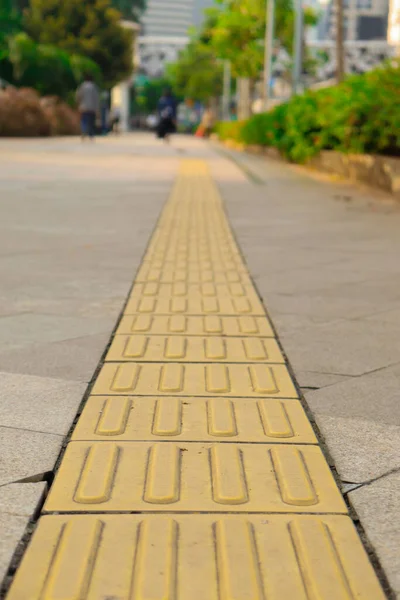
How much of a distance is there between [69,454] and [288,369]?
1160mm

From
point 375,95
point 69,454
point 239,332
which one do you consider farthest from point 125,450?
point 375,95

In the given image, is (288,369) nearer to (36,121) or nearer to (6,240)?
(6,240)

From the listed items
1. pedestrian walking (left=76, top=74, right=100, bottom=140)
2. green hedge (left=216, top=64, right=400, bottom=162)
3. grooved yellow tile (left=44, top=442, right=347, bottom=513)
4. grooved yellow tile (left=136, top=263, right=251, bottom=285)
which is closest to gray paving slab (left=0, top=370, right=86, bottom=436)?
grooved yellow tile (left=44, top=442, right=347, bottom=513)

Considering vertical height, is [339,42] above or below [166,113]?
above

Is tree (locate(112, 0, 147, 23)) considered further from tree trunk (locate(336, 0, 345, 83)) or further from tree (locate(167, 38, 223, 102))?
tree trunk (locate(336, 0, 345, 83))

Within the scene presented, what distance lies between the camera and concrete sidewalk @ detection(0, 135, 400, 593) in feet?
7.99

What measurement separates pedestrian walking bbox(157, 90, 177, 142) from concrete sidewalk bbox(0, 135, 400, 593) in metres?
23.7

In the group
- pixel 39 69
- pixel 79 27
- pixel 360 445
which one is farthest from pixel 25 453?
pixel 79 27

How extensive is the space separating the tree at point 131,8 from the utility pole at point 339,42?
206ft

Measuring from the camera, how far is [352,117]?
1269cm

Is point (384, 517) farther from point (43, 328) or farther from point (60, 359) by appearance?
point (43, 328)

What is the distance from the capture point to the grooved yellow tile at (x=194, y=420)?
264cm

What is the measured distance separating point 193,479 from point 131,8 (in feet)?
296

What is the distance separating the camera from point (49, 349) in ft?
12.1
